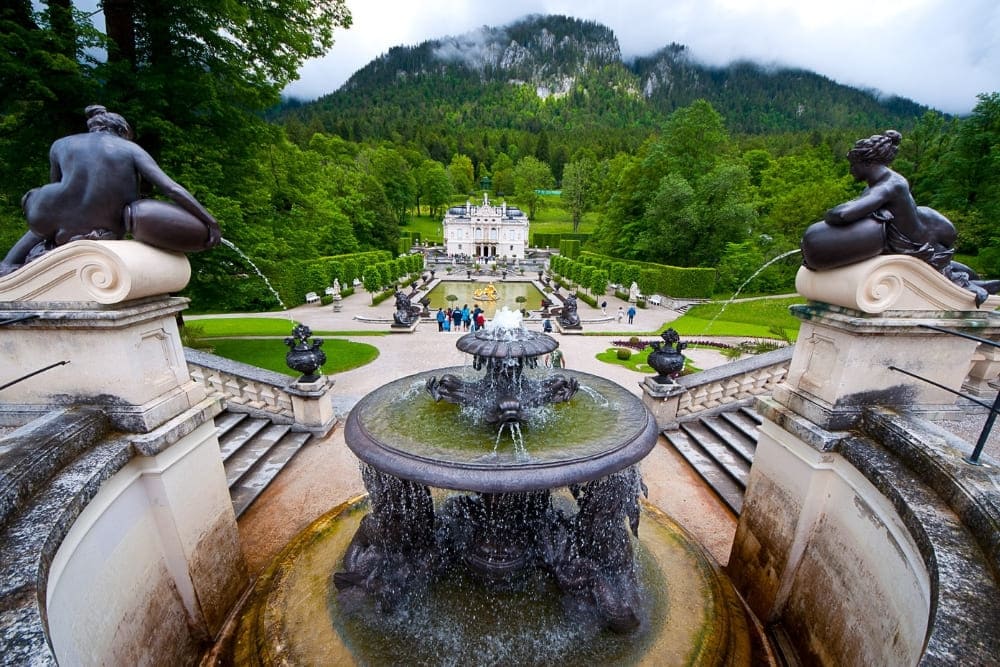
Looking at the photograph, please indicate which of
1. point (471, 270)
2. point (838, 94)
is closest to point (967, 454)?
point (471, 270)

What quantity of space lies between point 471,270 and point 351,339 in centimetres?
3878

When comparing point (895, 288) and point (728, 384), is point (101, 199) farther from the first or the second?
point (728, 384)

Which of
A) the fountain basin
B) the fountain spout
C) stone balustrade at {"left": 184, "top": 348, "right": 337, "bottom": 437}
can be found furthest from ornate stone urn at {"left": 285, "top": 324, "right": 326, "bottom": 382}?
the fountain spout

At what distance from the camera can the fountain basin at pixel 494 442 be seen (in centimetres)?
385

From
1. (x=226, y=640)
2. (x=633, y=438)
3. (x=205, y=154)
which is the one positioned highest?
(x=205, y=154)

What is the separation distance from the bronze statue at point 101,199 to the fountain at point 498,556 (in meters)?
2.60

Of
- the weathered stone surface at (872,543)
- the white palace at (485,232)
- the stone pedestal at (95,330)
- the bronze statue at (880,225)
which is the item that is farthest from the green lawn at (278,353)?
the white palace at (485,232)

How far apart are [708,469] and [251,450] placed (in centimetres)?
870

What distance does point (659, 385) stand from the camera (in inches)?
371

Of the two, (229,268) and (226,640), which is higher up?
(229,268)

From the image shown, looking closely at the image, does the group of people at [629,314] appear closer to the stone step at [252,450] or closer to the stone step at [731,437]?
the stone step at [731,437]

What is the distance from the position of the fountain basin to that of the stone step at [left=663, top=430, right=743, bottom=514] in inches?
127

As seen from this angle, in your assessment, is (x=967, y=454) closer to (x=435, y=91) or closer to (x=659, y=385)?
(x=659, y=385)

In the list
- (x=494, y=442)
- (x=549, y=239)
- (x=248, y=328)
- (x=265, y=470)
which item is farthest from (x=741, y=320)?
(x=549, y=239)
